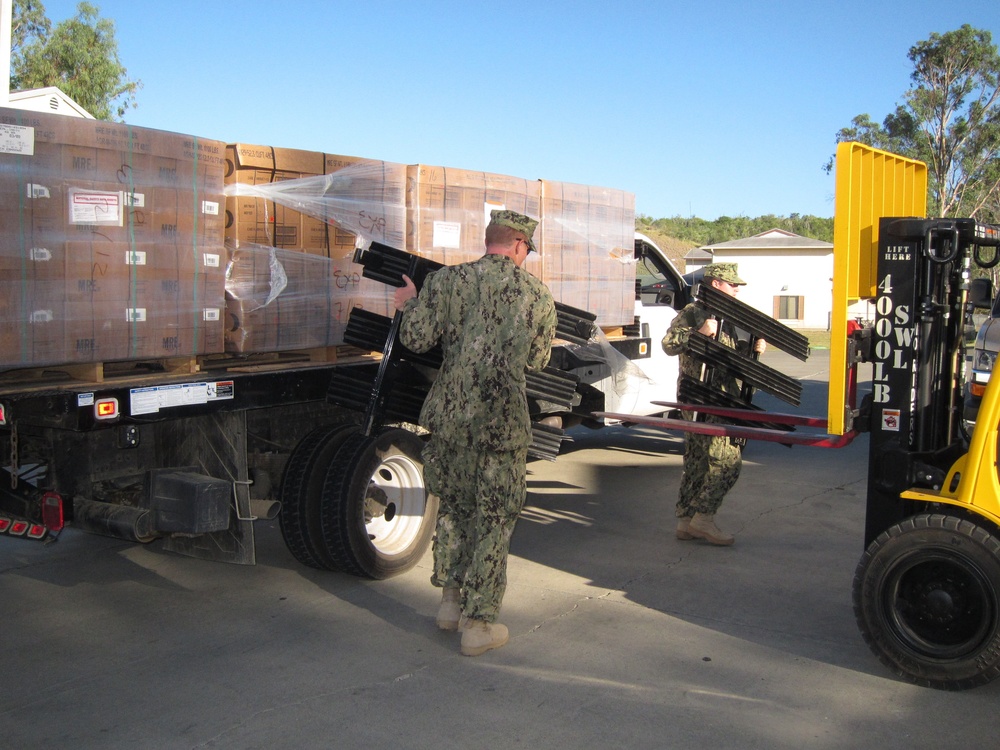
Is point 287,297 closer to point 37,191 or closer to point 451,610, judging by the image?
point 37,191

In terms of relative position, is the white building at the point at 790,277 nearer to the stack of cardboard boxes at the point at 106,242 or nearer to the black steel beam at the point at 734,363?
the black steel beam at the point at 734,363

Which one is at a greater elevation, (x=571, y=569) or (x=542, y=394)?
(x=542, y=394)

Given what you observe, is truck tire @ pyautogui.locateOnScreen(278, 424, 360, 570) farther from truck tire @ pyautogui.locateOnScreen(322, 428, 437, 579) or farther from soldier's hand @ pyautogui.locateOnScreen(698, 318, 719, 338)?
soldier's hand @ pyautogui.locateOnScreen(698, 318, 719, 338)

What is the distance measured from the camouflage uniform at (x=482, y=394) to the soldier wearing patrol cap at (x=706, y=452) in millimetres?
2122

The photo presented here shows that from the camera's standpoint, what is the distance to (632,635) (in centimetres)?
470

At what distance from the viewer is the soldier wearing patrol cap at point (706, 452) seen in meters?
6.22

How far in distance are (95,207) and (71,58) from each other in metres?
24.6

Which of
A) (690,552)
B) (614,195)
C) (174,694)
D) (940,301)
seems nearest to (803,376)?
(614,195)

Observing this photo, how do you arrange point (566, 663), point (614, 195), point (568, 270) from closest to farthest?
point (566, 663) → point (568, 270) → point (614, 195)

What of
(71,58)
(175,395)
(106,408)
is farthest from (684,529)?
(71,58)

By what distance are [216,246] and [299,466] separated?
4.32ft

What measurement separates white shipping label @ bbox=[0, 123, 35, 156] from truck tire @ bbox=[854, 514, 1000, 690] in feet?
13.3

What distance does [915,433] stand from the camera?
4.41m

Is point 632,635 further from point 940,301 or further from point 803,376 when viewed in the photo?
point 803,376
